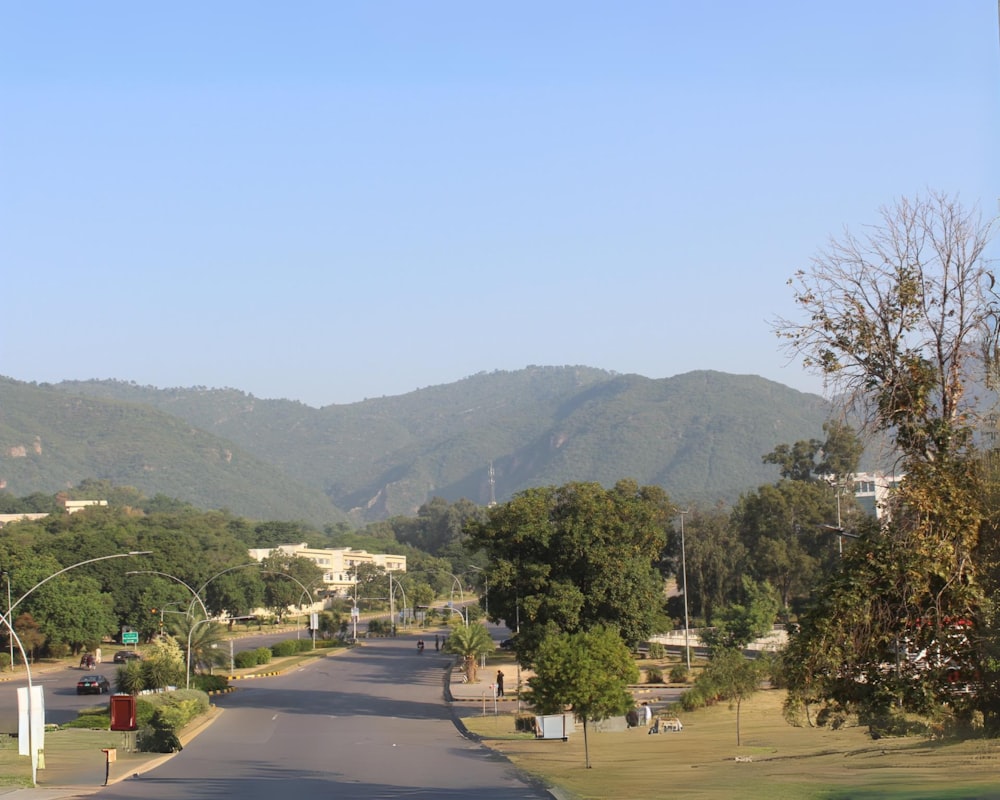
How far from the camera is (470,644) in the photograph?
68.2 metres

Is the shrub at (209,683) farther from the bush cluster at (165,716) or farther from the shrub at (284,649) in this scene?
the shrub at (284,649)

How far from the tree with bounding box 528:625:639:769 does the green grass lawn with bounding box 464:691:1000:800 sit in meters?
1.48

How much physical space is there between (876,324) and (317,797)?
49.0 feet

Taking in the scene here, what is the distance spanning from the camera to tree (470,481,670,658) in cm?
5444

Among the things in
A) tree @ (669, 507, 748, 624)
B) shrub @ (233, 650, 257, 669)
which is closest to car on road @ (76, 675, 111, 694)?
shrub @ (233, 650, 257, 669)

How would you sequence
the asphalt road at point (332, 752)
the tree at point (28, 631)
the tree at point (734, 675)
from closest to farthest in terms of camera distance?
the asphalt road at point (332, 752)
the tree at point (734, 675)
the tree at point (28, 631)

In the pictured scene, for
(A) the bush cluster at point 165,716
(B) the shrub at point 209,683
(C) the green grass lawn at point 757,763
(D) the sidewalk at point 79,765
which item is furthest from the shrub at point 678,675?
(D) the sidewalk at point 79,765

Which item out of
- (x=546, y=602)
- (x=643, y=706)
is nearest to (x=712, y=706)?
Result: (x=643, y=706)

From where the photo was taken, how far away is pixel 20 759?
114 feet

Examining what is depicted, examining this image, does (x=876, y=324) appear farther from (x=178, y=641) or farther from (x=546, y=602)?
(x=178, y=641)

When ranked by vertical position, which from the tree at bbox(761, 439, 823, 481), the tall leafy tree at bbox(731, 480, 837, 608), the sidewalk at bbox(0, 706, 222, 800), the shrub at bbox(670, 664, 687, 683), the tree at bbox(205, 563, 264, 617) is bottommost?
the shrub at bbox(670, 664, 687, 683)

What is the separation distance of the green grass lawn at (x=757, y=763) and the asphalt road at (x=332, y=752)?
70.5 inches

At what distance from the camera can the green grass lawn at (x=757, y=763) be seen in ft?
75.3

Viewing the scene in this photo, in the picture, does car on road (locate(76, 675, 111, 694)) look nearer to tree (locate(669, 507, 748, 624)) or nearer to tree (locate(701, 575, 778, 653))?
tree (locate(701, 575, 778, 653))
